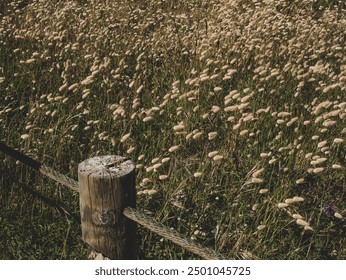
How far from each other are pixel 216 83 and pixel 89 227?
2.69 meters

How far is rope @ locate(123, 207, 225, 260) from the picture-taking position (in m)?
1.51

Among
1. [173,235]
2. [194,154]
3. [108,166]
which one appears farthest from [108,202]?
[194,154]

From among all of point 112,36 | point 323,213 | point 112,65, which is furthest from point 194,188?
point 112,36

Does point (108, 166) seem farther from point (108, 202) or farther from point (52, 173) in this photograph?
point (52, 173)

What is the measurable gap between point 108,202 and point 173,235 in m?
0.29

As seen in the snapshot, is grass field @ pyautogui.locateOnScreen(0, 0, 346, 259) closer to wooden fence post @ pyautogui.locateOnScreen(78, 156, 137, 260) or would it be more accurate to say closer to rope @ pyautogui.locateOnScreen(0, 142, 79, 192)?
rope @ pyautogui.locateOnScreen(0, 142, 79, 192)

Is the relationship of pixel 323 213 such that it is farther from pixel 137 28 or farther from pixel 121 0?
pixel 121 0

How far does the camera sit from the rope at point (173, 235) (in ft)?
4.94

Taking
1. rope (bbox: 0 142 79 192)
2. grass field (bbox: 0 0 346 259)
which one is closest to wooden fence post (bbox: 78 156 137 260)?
rope (bbox: 0 142 79 192)

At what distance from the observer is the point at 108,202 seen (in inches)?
64.8

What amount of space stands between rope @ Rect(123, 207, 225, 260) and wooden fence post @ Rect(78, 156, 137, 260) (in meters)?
0.06

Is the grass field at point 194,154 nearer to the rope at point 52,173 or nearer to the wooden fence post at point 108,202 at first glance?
the rope at point 52,173

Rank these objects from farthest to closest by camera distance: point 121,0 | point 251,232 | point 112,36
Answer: point 121,0 → point 112,36 → point 251,232

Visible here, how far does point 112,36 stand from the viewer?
5480mm
